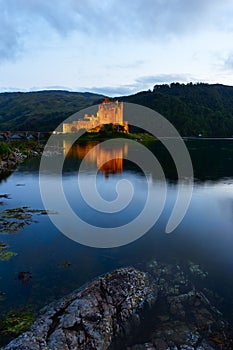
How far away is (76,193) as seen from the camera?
39312mm

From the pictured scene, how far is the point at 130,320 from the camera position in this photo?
12469 millimetres

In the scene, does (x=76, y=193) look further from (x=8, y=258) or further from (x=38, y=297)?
(x=38, y=297)

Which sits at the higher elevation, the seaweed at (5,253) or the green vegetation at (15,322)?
the seaweed at (5,253)

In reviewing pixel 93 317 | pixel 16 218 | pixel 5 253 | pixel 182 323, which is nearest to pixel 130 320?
pixel 93 317

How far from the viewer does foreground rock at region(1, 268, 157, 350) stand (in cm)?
1053

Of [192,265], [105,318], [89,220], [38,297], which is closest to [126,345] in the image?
[105,318]

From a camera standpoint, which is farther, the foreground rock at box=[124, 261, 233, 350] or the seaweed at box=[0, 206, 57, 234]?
the seaweed at box=[0, 206, 57, 234]

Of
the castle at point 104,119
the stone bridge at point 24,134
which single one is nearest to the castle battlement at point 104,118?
the castle at point 104,119

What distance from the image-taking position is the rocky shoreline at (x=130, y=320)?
1086 centimetres

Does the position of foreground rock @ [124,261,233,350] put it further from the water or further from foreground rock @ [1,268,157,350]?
the water

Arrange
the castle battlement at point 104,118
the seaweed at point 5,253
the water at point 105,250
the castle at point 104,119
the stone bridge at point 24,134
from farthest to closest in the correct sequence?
1. the castle battlement at point 104,118
2. the castle at point 104,119
3. the stone bridge at point 24,134
4. the seaweed at point 5,253
5. the water at point 105,250

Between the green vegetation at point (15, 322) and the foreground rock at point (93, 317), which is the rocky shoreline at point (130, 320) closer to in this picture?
the foreground rock at point (93, 317)

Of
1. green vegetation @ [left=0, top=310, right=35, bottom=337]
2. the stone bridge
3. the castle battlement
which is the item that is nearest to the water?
green vegetation @ [left=0, top=310, right=35, bottom=337]

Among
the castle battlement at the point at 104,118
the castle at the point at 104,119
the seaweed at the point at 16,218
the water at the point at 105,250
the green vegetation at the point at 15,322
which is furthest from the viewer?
the castle battlement at the point at 104,118
